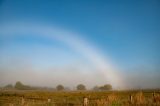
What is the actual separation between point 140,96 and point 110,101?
2424mm

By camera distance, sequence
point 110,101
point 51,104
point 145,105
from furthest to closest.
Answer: point 51,104, point 110,101, point 145,105

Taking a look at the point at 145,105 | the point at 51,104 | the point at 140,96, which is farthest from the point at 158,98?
the point at 51,104

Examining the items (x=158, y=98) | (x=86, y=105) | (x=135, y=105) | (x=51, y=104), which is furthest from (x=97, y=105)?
(x=158, y=98)

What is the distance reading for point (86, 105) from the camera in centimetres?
1248

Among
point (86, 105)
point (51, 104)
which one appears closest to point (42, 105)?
point (51, 104)

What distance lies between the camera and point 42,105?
13820mm

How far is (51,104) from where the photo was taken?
46.8 feet

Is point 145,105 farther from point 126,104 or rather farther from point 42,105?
point 42,105

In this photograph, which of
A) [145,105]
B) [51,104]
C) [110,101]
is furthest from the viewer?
[51,104]

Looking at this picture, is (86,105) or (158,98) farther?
(158,98)

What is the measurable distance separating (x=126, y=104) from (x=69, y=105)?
121 inches

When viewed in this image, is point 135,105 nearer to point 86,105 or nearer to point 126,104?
point 126,104

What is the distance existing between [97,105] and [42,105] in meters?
2.80

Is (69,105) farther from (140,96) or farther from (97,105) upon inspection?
(140,96)
